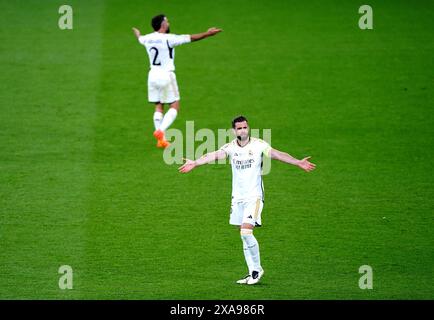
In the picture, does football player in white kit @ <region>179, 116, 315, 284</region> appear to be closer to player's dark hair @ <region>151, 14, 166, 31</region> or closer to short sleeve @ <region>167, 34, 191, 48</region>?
short sleeve @ <region>167, 34, 191, 48</region>

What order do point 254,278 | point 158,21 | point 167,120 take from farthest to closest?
point 167,120, point 158,21, point 254,278

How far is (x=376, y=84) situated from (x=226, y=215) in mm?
7443

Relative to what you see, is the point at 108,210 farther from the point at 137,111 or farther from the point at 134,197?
the point at 137,111

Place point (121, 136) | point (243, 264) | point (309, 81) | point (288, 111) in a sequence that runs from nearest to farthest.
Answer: point (243, 264) < point (121, 136) < point (288, 111) < point (309, 81)

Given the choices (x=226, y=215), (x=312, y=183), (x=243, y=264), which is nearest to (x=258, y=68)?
(x=312, y=183)

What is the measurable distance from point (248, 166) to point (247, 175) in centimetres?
11

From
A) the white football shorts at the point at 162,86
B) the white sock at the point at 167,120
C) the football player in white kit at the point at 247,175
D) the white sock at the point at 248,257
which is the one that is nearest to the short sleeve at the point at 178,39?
the white football shorts at the point at 162,86

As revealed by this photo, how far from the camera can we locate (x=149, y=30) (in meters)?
25.0

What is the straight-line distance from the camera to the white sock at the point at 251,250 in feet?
41.1

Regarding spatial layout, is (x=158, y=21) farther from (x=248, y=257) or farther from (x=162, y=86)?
(x=248, y=257)

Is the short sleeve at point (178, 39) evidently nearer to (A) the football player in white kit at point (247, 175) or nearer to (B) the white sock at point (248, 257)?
(A) the football player in white kit at point (247, 175)

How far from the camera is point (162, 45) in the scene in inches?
731

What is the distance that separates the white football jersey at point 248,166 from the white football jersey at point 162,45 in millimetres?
5937

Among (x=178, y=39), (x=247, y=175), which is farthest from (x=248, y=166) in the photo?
(x=178, y=39)
